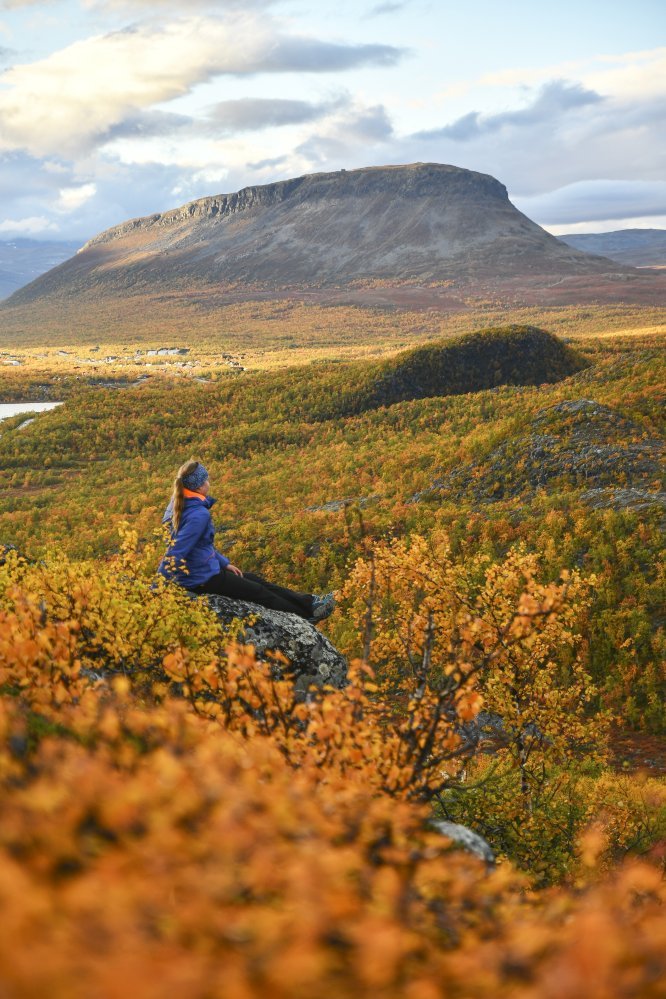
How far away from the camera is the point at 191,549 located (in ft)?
36.1

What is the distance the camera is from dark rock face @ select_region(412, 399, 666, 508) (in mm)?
22375

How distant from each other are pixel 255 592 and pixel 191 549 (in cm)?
154

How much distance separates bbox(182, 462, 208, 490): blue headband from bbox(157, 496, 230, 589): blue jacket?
0.72 feet

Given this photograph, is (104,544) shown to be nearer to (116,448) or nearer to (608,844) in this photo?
(116,448)

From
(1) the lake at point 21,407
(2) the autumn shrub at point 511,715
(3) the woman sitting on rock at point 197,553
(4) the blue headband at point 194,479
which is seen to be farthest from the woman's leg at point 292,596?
(1) the lake at point 21,407

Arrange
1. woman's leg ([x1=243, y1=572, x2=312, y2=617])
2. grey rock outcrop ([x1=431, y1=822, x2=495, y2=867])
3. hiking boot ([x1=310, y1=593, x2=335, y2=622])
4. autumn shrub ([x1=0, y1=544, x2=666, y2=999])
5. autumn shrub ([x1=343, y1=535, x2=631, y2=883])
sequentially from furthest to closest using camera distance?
hiking boot ([x1=310, y1=593, x2=335, y2=622])
woman's leg ([x1=243, y1=572, x2=312, y2=617])
autumn shrub ([x1=343, y1=535, x2=631, y2=883])
grey rock outcrop ([x1=431, y1=822, x2=495, y2=867])
autumn shrub ([x1=0, y1=544, x2=666, y2=999])

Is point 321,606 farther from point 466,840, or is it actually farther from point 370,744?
point 466,840

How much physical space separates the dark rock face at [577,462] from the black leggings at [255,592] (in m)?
12.8

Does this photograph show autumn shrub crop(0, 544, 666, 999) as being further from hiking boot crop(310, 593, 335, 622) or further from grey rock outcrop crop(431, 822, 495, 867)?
hiking boot crop(310, 593, 335, 622)

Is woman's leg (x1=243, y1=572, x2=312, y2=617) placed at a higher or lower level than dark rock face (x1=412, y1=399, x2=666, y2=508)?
lower

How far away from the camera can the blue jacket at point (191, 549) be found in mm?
10773

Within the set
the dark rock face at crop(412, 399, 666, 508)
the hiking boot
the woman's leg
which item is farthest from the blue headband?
the dark rock face at crop(412, 399, 666, 508)

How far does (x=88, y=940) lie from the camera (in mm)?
2119

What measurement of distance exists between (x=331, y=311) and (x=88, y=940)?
582 feet
